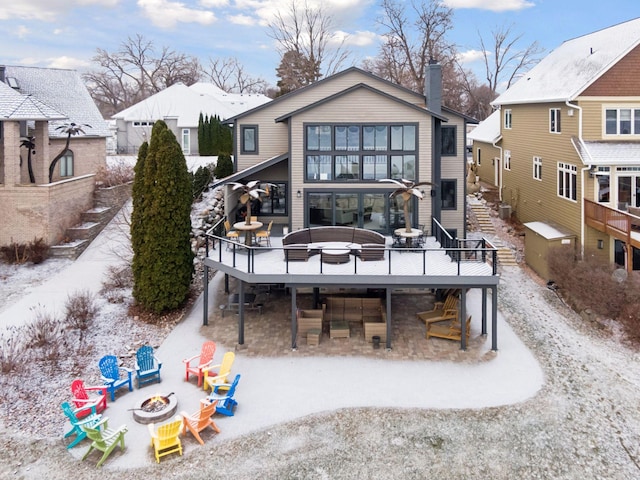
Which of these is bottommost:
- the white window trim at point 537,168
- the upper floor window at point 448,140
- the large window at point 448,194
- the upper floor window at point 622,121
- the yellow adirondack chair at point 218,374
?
the yellow adirondack chair at point 218,374

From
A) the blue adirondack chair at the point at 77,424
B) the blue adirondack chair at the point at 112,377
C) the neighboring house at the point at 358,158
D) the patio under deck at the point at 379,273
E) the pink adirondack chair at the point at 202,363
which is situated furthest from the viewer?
the neighboring house at the point at 358,158

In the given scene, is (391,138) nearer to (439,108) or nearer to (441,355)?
(439,108)

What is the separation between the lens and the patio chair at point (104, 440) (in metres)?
9.78

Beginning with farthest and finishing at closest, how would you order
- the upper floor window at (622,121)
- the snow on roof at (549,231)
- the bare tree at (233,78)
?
1. the bare tree at (233,78)
2. the snow on roof at (549,231)
3. the upper floor window at (622,121)

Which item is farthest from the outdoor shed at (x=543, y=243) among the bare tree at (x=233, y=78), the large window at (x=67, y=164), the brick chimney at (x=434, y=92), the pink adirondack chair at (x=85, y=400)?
the bare tree at (x=233, y=78)

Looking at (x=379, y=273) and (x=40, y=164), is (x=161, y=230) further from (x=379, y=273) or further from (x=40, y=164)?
(x=40, y=164)

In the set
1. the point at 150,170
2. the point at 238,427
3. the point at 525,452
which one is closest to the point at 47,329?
the point at 150,170

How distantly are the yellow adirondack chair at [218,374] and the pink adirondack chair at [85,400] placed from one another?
2193 mm

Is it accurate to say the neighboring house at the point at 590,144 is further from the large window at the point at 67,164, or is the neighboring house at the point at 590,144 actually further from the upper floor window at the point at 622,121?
the large window at the point at 67,164

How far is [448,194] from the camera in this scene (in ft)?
69.1

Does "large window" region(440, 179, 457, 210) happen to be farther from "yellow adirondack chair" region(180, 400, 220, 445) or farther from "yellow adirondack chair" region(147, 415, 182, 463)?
"yellow adirondack chair" region(147, 415, 182, 463)

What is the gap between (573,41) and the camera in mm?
26391

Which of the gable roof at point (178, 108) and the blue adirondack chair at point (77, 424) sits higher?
the gable roof at point (178, 108)

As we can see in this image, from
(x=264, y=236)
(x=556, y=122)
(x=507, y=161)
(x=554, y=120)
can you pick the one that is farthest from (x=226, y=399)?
(x=507, y=161)
